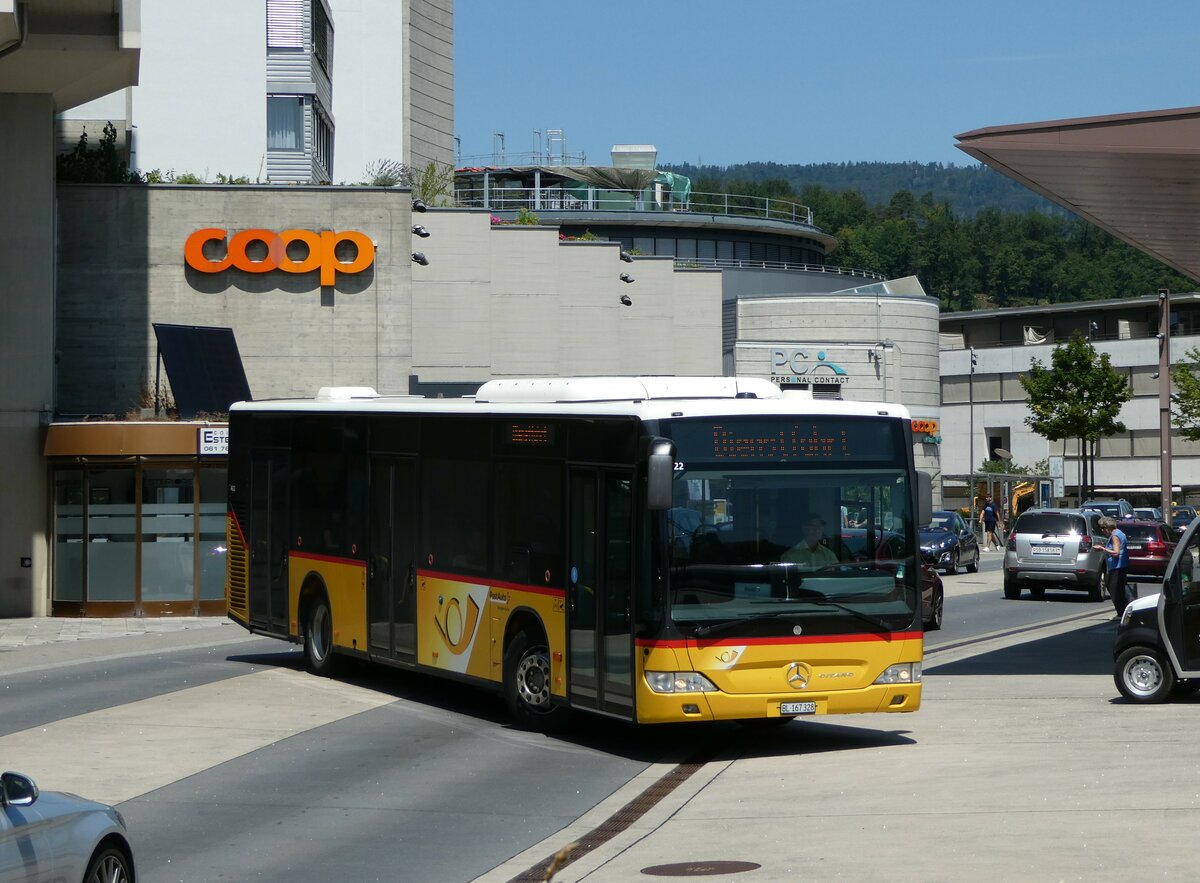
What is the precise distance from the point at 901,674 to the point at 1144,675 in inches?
165

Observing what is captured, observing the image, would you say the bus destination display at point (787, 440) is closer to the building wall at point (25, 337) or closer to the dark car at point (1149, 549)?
the building wall at point (25, 337)

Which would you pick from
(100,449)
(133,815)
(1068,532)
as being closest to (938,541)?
(1068,532)

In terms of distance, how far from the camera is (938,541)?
44.6 meters

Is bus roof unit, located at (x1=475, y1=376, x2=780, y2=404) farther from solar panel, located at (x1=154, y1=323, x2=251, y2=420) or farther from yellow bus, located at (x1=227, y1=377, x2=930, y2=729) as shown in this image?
solar panel, located at (x1=154, y1=323, x2=251, y2=420)

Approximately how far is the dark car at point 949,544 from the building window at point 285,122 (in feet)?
63.9

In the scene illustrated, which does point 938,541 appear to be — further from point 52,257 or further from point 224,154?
point 52,257

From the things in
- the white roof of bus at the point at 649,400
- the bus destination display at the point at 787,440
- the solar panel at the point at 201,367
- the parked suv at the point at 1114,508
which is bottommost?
the parked suv at the point at 1114,508

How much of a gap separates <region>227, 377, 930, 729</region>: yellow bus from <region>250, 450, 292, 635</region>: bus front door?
160 inches

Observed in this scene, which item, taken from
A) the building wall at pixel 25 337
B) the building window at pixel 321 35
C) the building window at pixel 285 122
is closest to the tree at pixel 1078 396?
the building window at pixel 321 35

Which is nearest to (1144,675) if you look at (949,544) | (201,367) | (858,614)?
(858,614)

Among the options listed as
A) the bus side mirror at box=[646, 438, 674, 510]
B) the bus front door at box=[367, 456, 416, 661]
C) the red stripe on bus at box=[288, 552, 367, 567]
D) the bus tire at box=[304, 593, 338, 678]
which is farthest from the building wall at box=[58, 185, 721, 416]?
the bus side mirror at box=[646, 438, 674, 510]

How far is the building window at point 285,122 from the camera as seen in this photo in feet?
147

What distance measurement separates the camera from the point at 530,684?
1512 centimetres

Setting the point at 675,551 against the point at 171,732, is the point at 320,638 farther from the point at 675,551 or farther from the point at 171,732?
the point at 675,551
